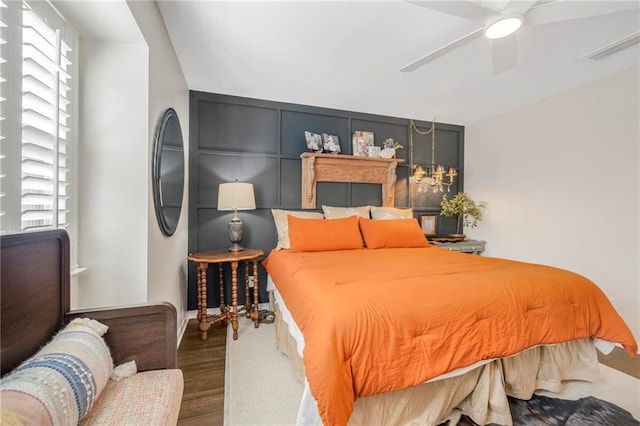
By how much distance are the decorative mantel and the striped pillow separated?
8.60 feet

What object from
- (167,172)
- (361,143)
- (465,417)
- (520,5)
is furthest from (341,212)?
(520,5)

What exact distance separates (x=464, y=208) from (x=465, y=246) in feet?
1.88

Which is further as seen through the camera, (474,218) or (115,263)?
(474,218)

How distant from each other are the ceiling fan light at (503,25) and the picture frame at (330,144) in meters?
2.03

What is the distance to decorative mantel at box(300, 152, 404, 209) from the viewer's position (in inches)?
135

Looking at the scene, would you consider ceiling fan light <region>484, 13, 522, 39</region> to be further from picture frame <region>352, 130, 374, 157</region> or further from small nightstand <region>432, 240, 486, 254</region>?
small nightstand <region>432, 240, 486, 254</region>

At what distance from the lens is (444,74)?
2662 mm

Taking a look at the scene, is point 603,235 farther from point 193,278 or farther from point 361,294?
point 193,278

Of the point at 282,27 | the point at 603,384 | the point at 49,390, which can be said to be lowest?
the point at 603,384

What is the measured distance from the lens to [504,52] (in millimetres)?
1939

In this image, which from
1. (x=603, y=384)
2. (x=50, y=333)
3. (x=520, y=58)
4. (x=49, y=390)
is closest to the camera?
(x=49, y=390)

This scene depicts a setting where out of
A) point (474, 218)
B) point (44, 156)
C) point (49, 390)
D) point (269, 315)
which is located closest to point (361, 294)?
point (49, 390)

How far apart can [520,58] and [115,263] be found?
3.47 m

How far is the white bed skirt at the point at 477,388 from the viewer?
4.37 ft
